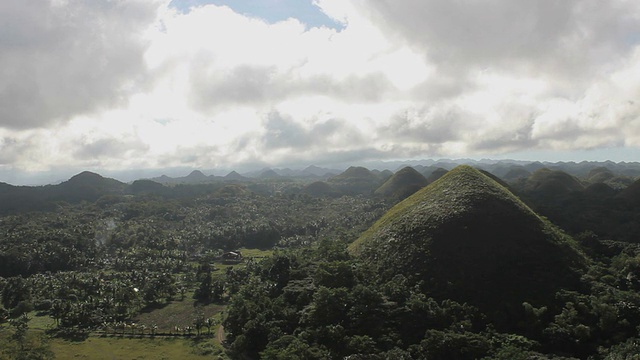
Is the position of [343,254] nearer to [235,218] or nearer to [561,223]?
[561,223]

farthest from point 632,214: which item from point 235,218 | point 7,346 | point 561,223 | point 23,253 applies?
point 23,253

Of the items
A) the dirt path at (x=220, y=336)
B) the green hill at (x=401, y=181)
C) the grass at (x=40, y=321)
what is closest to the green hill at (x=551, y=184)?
the green hill at (x=401, y=181)

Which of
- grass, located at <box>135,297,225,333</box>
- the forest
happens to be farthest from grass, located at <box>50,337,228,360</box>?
grass, located at <box>135,297,225,333</box>

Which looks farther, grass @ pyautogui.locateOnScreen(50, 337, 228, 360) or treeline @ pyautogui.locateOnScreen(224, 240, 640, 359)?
Result: grass @ pyautogui.locateOnScreen(50, 337, 228, 360)

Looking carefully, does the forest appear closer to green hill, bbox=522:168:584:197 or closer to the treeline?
the treeline

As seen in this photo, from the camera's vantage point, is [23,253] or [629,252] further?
[23,253]
